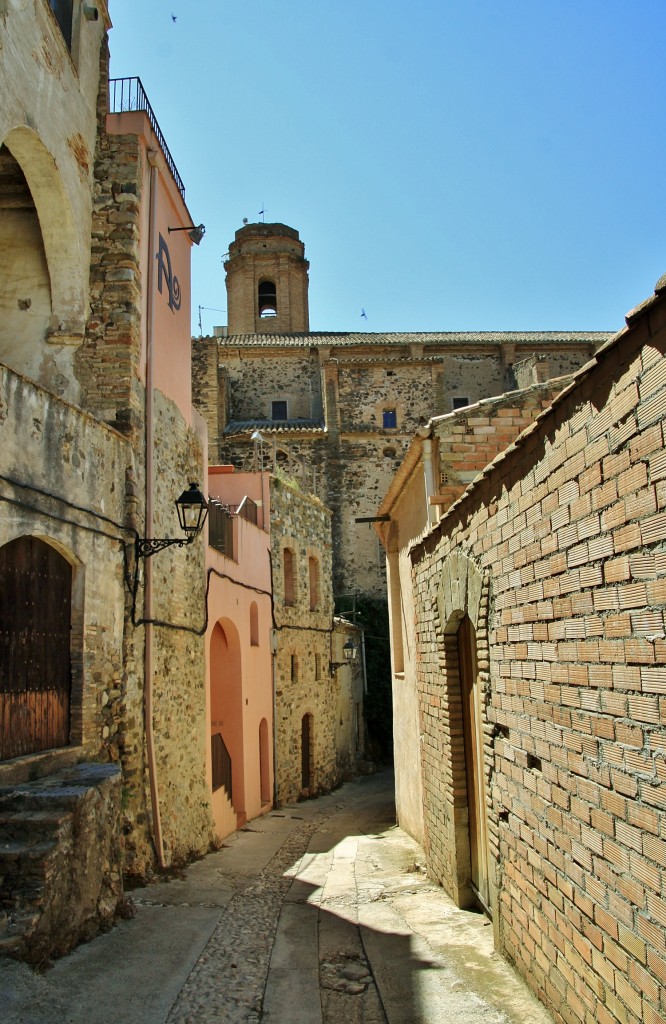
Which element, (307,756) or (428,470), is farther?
(307,756)

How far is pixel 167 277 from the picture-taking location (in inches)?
420

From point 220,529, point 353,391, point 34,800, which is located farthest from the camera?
point 353,391

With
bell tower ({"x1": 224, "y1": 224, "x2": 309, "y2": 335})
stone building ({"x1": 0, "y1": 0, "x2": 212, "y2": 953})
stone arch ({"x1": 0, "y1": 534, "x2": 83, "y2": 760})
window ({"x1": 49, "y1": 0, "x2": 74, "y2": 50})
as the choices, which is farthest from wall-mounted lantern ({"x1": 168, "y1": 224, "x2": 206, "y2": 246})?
bell tower ({"x1": 224, "y1": 224, "x2": 309, "y2": 335})

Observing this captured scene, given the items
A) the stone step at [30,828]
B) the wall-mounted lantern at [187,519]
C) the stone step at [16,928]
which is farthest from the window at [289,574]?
the stone step at [16,928]

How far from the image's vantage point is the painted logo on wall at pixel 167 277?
33.7ft

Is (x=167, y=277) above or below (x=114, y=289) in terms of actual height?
above

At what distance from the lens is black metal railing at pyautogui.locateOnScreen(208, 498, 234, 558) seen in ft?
43.0

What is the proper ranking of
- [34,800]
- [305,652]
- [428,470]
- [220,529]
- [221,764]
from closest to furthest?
[34,800] → [428,470] → [221,764] → [220,529] → [305,652]

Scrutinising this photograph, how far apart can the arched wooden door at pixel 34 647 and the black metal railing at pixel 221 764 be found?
6.05 metres

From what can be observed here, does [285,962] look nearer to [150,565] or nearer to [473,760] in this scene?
[473,760]

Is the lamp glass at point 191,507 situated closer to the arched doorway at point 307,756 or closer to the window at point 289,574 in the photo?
the window at point 289,574

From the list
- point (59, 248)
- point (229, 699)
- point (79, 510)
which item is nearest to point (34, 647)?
point (79, 510)

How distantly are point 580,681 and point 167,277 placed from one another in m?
8.46

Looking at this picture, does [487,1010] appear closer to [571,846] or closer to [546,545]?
[571,846]
